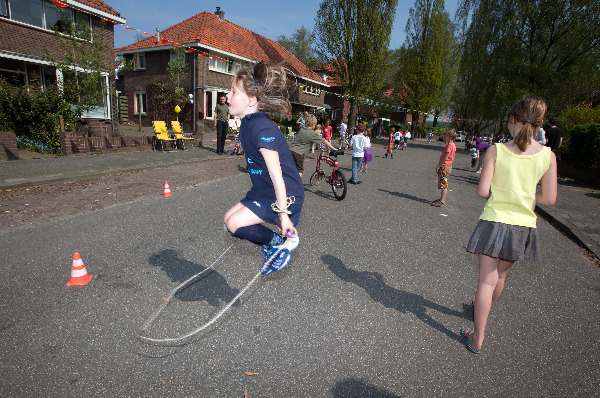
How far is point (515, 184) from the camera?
2.53 meters

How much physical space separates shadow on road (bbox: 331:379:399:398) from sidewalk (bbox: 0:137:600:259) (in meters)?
5.05

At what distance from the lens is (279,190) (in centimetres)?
243

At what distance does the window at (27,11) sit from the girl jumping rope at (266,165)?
19.3 m

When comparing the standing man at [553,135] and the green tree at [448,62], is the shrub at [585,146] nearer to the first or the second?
the standing man at [553,135]

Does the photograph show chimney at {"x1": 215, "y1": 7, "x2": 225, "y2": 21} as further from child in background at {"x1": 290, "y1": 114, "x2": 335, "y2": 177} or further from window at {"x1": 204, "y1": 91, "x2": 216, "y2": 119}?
child in background at {"x1": 290, "y1": 114, "x2": 335, "y2": 177}

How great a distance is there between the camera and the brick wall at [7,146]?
9.54m

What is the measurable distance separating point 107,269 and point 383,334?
300cm

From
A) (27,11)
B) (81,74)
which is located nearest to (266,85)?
(81,74)

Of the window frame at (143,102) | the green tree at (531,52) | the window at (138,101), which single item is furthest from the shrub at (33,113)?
the green tree at (531,52)

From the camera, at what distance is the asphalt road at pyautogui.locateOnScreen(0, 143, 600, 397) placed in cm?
232

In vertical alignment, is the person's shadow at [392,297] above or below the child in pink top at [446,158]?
below

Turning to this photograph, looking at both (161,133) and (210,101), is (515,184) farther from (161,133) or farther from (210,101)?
(210,101)

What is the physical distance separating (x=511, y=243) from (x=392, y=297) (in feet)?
4.40

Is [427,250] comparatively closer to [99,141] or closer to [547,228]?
[547,228]
